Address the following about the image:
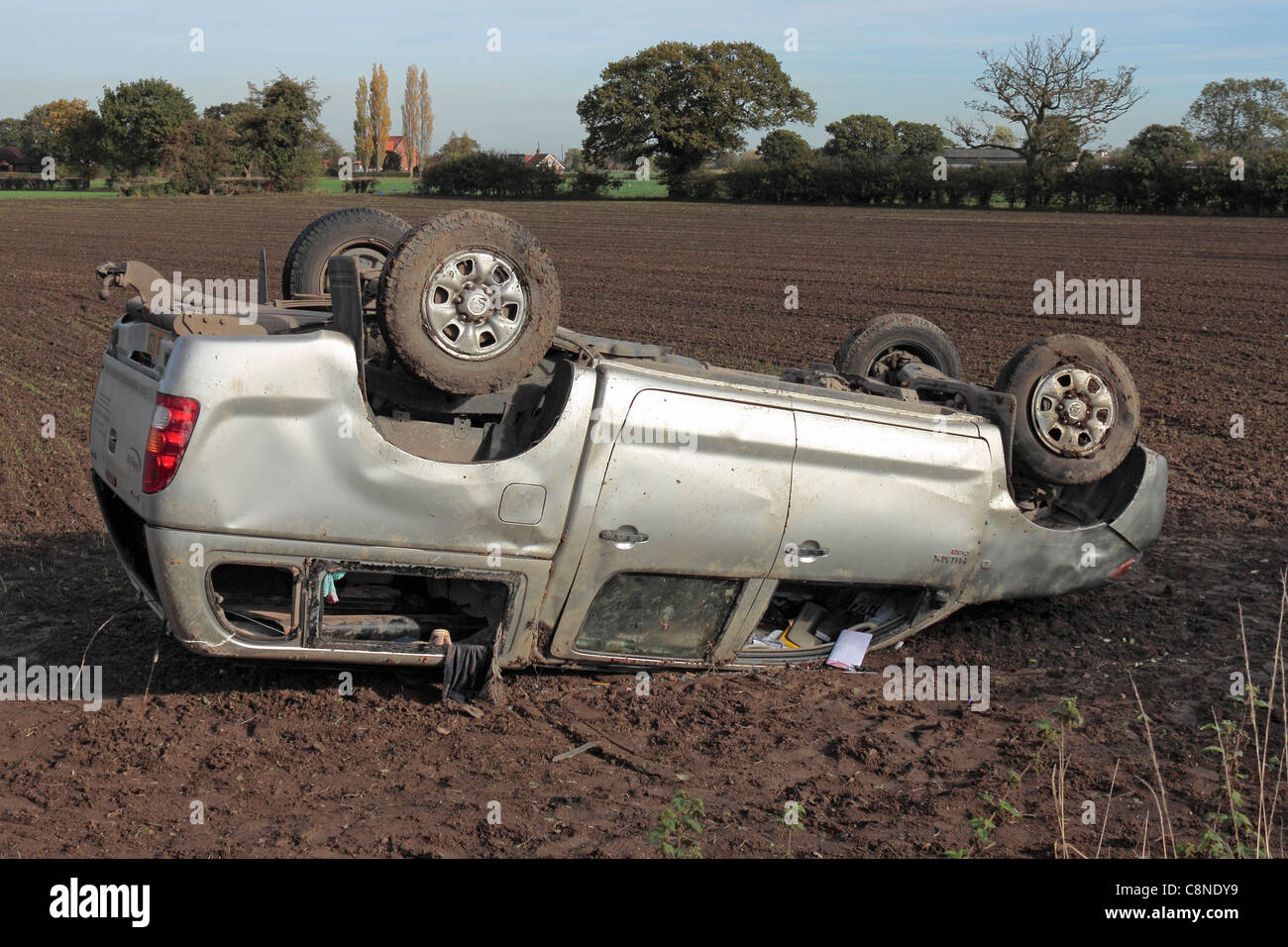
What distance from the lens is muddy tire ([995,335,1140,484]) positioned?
5148 mm

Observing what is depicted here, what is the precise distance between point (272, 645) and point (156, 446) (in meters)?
0.83

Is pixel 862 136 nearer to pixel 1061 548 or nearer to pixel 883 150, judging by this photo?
pixel 883 150

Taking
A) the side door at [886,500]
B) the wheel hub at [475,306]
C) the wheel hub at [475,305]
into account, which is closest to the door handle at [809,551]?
the side door at [886,500]

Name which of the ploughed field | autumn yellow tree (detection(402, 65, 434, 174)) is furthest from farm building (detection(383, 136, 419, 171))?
the ploughed field

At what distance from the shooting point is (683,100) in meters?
68.6

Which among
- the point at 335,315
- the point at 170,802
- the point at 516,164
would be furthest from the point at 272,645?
the point at 516,164

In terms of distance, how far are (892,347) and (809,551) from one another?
6.70ft

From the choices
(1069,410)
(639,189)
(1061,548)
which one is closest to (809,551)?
(1061,548)

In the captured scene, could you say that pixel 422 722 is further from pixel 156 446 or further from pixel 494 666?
pixel 156 446

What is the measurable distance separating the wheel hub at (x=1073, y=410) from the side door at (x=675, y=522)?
1398 millimetres

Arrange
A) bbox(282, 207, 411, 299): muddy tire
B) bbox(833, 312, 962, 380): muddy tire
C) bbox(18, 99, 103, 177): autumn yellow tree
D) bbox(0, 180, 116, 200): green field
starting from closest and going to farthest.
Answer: bbox(282, 207, 411, 299): muddy tire, bbox(833, 312, 962, 380): muddy tire, bbox(0, 180, 116, 200): green field, bbox(18, 99, 103, 177): autumn yellow tree

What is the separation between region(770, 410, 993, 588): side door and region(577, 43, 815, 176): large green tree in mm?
63770

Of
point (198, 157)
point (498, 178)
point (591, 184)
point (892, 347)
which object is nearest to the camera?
point (892, 347)

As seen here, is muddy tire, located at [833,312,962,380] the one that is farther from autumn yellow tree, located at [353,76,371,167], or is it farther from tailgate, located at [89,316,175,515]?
autumn yellow tree, located at [353,76,371,167]
